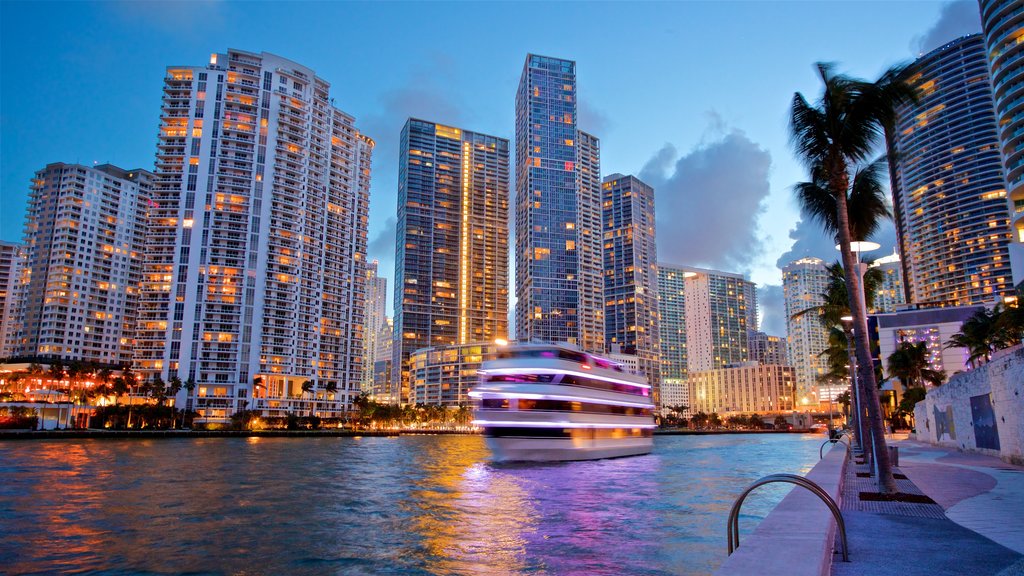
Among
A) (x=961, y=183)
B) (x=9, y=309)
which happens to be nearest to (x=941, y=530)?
(x=961, y=183)

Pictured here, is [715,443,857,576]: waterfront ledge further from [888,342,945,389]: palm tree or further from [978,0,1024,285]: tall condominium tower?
[888,342,945,389]: palm tree

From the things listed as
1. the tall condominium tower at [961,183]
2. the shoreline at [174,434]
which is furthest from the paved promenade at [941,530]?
the tall condominium tower at [961,183]

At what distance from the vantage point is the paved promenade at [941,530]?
25.4 feet

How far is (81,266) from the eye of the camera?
555 ft

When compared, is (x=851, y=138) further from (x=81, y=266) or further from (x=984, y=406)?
(x=81, y=266)

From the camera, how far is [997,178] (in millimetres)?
160500

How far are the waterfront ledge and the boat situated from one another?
34.3m

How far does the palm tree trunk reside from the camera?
1524 centimetres

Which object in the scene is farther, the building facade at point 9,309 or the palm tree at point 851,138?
the building facade at point 9,309

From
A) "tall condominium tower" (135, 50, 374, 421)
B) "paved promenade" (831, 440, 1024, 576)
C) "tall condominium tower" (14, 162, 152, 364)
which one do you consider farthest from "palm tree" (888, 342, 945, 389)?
"tall condominium tower" (14, 162, 152, 364)

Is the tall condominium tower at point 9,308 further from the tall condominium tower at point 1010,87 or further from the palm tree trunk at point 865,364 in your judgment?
the tall condominium tower at point 1010,87

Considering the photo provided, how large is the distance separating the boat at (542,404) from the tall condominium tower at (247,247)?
101173mm

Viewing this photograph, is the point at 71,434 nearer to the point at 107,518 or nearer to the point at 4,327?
the point at 107,518

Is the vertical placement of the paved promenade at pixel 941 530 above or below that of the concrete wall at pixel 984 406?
below
